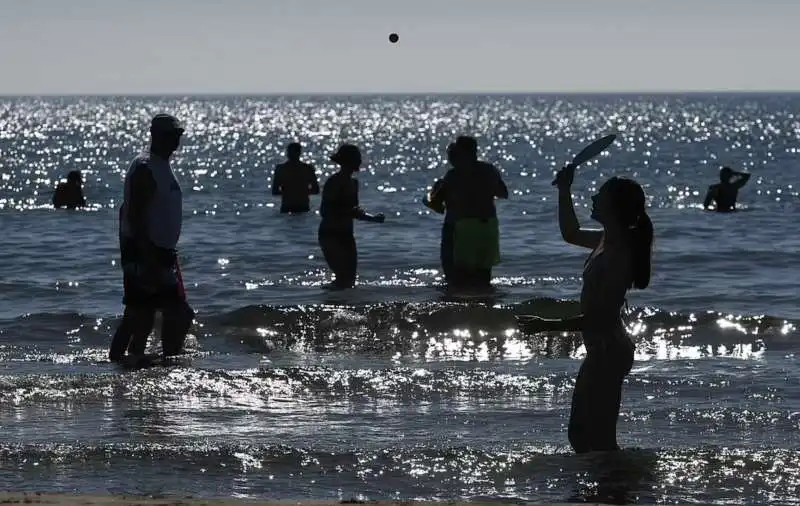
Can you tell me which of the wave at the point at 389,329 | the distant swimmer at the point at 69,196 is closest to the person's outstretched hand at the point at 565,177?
the wave at the point at 389,329

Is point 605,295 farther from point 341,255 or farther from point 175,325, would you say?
point 341,255

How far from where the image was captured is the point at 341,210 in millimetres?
14516

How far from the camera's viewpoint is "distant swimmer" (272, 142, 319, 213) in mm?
23152

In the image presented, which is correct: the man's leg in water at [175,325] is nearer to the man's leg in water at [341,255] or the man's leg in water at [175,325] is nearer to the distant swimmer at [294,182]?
the man's leg in water at [341,255]

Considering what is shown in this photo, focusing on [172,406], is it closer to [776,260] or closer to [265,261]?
[265,261]

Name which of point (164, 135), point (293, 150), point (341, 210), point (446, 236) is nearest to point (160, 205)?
point (164, 135)

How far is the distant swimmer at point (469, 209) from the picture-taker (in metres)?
13.7

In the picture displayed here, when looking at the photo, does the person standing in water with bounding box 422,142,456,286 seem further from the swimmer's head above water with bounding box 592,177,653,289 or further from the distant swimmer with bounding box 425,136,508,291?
the swimmer's head above water with bounding box 592,177,653,289

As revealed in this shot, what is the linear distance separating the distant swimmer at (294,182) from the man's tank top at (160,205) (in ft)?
39.5

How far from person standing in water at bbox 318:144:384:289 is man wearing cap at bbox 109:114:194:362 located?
12.3 ft

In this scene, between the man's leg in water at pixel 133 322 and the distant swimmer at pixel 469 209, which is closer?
the man's leg in water at pixel 133 322

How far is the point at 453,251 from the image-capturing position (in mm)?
14242

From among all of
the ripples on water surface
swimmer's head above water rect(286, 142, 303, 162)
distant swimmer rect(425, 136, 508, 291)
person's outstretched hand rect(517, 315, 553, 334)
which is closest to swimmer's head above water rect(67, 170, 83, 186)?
the ripples on water surface

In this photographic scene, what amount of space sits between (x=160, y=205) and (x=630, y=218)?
4115 mm
